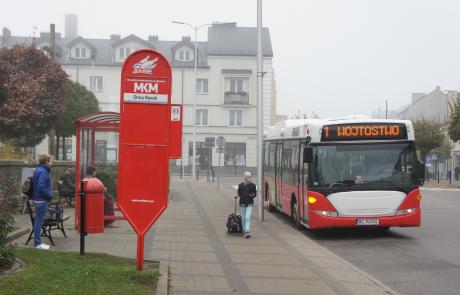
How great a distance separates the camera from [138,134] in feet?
30.1

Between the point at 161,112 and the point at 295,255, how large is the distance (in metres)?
4.69

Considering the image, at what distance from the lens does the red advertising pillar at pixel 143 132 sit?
30.0 feet

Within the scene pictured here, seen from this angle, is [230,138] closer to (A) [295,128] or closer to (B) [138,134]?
(A) [295,128]

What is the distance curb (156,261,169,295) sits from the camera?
8079 millimetres

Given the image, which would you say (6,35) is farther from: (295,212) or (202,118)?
(295,212)

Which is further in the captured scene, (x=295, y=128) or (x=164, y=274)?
(x=295, y=128)

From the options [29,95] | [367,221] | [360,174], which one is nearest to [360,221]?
[367,221]

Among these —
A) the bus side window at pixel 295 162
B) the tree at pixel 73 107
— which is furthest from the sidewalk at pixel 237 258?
the tree at pixel 73 107

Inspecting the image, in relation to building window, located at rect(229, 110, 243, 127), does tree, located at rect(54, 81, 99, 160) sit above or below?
below

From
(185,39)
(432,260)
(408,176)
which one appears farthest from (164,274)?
(185,39)

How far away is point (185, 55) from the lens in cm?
6762

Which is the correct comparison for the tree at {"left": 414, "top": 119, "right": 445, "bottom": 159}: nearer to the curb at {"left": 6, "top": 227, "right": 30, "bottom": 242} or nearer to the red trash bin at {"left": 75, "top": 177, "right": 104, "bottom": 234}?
the red trash bin at {"left": 75, "top": 177, "right": 104, "bottom": 234}

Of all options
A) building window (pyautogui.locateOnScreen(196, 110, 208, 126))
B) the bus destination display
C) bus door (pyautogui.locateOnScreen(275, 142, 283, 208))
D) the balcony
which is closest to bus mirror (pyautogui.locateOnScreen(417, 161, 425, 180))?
the bus destination display

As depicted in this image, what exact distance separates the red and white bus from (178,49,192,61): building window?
52.4m
